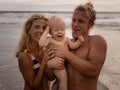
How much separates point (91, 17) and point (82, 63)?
526 millimetres

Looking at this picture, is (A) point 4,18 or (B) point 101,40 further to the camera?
(A) point 4,18

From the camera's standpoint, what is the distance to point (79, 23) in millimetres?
3740

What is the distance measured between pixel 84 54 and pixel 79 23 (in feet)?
1.10

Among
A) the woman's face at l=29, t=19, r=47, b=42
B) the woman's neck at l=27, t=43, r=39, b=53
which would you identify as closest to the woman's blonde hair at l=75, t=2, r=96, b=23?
the woman's face at l=29, t=19, r=47, b=42

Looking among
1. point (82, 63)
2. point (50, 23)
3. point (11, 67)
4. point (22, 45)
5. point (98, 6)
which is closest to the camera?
point (82, 63)

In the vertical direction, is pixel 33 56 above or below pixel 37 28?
below

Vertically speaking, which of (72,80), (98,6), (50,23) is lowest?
(98,6)

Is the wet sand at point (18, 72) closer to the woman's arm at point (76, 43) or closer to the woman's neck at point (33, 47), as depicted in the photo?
the woman's neck at point (33, 47)

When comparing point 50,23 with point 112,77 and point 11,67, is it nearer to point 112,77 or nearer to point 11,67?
point 112,77

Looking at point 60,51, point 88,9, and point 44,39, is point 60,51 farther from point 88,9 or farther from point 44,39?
point 88,9

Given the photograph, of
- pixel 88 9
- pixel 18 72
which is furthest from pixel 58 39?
pixel 18 72

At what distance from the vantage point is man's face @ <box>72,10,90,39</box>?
3.72 meters

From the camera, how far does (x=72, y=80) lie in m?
3.84

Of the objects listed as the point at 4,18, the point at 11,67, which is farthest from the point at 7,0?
the point at 11,67
